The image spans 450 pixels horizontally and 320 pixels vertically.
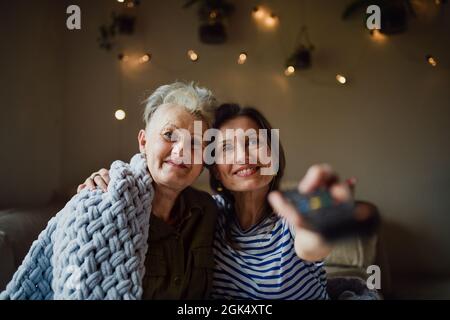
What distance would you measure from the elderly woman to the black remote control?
237mm

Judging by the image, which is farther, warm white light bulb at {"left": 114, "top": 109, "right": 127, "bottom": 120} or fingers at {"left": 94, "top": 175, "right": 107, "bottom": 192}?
warm white light bulb at {"left": 114, "top": 109, "right": 127, "bottom": 120}

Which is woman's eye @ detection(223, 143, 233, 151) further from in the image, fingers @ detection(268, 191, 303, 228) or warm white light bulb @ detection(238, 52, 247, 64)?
warm white light bulb @ detection(238, 52, 247, 64)

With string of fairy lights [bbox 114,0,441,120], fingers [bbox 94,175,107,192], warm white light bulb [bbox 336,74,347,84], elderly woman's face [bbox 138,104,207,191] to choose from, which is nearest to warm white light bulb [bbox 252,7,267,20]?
string of fairy lights [bbox 114,0,441,120]

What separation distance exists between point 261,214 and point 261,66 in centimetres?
38

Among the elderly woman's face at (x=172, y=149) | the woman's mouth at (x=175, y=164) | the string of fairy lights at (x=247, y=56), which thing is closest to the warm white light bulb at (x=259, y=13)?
the string of fairy lights at (x=247, y=56)

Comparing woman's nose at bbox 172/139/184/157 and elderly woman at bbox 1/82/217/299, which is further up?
woman's nose at bbox 172/139/184/157

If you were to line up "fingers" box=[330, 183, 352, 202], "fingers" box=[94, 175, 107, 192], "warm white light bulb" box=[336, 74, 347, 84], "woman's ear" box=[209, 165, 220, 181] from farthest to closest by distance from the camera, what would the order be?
"warm white light bulb" box=[336, 74, 347, 84] → "woman's ear" box=[209, 165, 220, 181] → "fingers" box=[94, 175, 107, 192] → "fingers" box=[330, 183, 352, 202]

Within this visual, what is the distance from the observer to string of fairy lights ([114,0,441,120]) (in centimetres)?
91

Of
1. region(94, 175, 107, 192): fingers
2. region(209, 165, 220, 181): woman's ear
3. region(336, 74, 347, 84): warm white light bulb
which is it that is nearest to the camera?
region(94, 175, 107, 192): fingers

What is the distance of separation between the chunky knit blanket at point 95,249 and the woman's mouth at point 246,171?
20 cm

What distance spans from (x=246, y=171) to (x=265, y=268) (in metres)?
0.21

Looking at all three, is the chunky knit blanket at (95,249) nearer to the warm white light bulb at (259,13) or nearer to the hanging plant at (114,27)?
the hanging plant at (114,27)

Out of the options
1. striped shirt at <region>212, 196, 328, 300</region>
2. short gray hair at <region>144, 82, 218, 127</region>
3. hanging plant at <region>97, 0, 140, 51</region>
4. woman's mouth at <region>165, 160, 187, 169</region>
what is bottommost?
striped shirt at <region>212, 196, 328, 300</region>

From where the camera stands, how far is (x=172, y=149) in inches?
30.9
